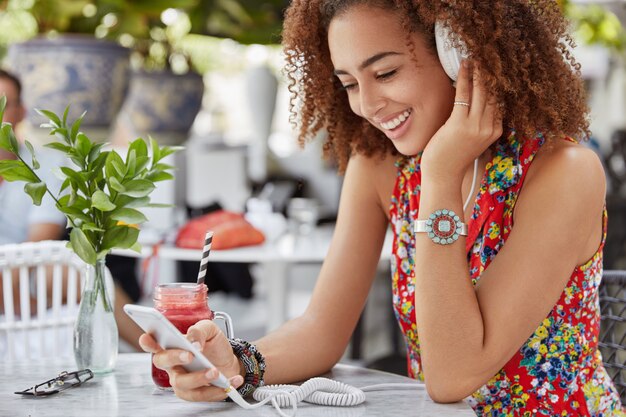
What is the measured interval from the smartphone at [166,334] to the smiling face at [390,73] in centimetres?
54

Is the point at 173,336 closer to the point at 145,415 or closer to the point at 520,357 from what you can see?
the point at 145,415

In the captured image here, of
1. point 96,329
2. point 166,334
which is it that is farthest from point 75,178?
point 166,334

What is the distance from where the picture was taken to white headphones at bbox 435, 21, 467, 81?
143 centimetres

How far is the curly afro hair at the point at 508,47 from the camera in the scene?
1.44 meters

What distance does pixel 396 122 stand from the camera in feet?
4.93

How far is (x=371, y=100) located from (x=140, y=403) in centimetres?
62

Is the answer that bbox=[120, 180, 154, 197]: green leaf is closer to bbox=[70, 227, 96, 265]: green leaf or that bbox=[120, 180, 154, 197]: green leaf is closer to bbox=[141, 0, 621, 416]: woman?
bbox=[70, 227, 96, 265]: green leaf

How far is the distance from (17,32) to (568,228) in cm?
465

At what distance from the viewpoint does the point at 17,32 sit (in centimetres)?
532

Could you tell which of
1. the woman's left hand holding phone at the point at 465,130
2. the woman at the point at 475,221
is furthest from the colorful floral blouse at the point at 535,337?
the woman's left hand holding phone at the point at 465,130

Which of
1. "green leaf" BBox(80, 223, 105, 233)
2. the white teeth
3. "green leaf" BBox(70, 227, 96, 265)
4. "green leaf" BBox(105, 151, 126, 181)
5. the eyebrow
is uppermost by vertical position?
the eyebrow

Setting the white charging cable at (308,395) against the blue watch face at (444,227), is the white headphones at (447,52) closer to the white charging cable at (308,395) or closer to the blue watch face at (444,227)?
the blue watch face at (444,227)

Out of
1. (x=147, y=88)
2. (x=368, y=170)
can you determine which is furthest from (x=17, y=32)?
(x=368, y=170)

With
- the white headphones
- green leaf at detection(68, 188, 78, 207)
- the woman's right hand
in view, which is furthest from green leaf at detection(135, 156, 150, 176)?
the white headphones
